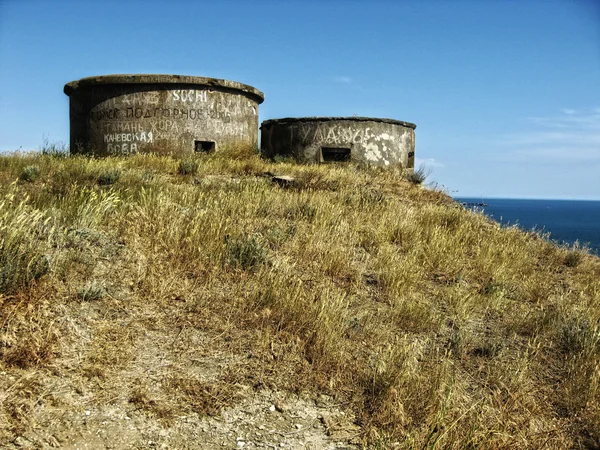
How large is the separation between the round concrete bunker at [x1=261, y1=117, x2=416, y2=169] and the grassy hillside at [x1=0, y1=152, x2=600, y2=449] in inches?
221

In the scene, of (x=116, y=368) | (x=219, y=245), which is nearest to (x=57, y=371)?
(x=116, y=368)

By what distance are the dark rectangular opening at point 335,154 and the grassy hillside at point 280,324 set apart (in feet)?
18.6

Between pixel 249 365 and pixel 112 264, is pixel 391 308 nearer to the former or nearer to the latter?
pixel 249 365

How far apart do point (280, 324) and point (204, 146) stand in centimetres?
934

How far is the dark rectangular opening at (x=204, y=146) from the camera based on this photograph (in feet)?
41.4

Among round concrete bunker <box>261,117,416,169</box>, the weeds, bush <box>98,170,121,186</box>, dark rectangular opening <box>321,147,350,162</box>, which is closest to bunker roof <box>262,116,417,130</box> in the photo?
round concrete bunker <box>261,117,416,169</box>

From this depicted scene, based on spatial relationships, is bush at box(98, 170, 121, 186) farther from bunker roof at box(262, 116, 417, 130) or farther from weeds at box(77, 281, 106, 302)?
bunker roof at box(262, 116, 417, 130)

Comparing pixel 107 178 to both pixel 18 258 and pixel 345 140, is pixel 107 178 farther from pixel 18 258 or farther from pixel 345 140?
pixel 345 140

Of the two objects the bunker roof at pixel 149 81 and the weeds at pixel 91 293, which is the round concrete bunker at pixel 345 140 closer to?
the bunker roof at pixel 149 81

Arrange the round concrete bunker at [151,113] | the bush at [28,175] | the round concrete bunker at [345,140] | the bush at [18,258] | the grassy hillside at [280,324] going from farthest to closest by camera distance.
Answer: the round concrete bunker at [345,140], the round concrete bunker at [151,113], the bush at [28,175], the bush at [18,258], the grassy hillside at [280,324]

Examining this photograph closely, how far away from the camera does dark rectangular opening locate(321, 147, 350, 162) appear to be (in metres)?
13.2

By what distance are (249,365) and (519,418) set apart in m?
2.15

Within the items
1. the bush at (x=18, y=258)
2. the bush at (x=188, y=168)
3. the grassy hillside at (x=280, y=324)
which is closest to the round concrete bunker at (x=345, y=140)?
the bush at (x=188, y=168)

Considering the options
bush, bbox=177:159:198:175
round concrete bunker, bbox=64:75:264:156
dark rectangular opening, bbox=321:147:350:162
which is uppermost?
round concrete bunker, bbox=64:75:264:156
